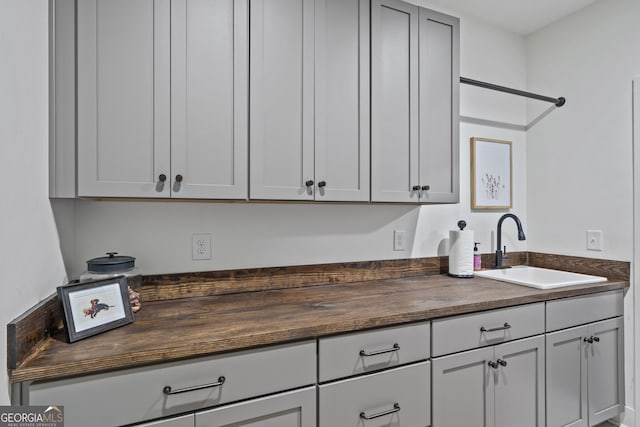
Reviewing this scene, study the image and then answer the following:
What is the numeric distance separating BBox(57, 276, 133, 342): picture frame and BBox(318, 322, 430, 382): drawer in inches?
27.6

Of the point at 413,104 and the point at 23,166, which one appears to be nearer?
the point at 23,166

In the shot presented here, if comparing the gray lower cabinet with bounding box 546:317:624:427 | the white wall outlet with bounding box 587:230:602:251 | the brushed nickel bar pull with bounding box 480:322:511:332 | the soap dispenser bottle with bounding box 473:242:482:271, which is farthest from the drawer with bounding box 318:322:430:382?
the white wall outlet with bounding box 587:230:602:251

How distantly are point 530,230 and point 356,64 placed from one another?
186 centimetres

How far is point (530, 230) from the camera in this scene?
2646 mm

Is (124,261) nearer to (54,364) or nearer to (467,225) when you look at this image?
(54,364)

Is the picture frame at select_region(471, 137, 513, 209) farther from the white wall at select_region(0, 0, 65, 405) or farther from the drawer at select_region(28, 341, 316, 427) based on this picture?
the white wall at select_region(0, 0, 65, 405)

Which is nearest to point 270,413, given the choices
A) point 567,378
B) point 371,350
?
point 371,350

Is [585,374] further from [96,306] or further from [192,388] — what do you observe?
[96,306]

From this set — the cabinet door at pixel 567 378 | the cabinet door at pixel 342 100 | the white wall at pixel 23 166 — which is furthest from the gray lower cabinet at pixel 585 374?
the white wall at pixel 23 166

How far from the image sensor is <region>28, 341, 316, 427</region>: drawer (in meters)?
0.96

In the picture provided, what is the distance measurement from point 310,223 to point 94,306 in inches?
41.6

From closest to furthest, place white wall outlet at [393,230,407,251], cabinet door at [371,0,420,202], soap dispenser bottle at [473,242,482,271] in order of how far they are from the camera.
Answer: cabinet door at [371,0,420,202]
white wall outlet at [393,230,407,251]
soap dispenser bottle at [473,242,482,271]

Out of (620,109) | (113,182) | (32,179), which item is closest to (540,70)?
(620,109)

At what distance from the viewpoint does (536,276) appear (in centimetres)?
237
